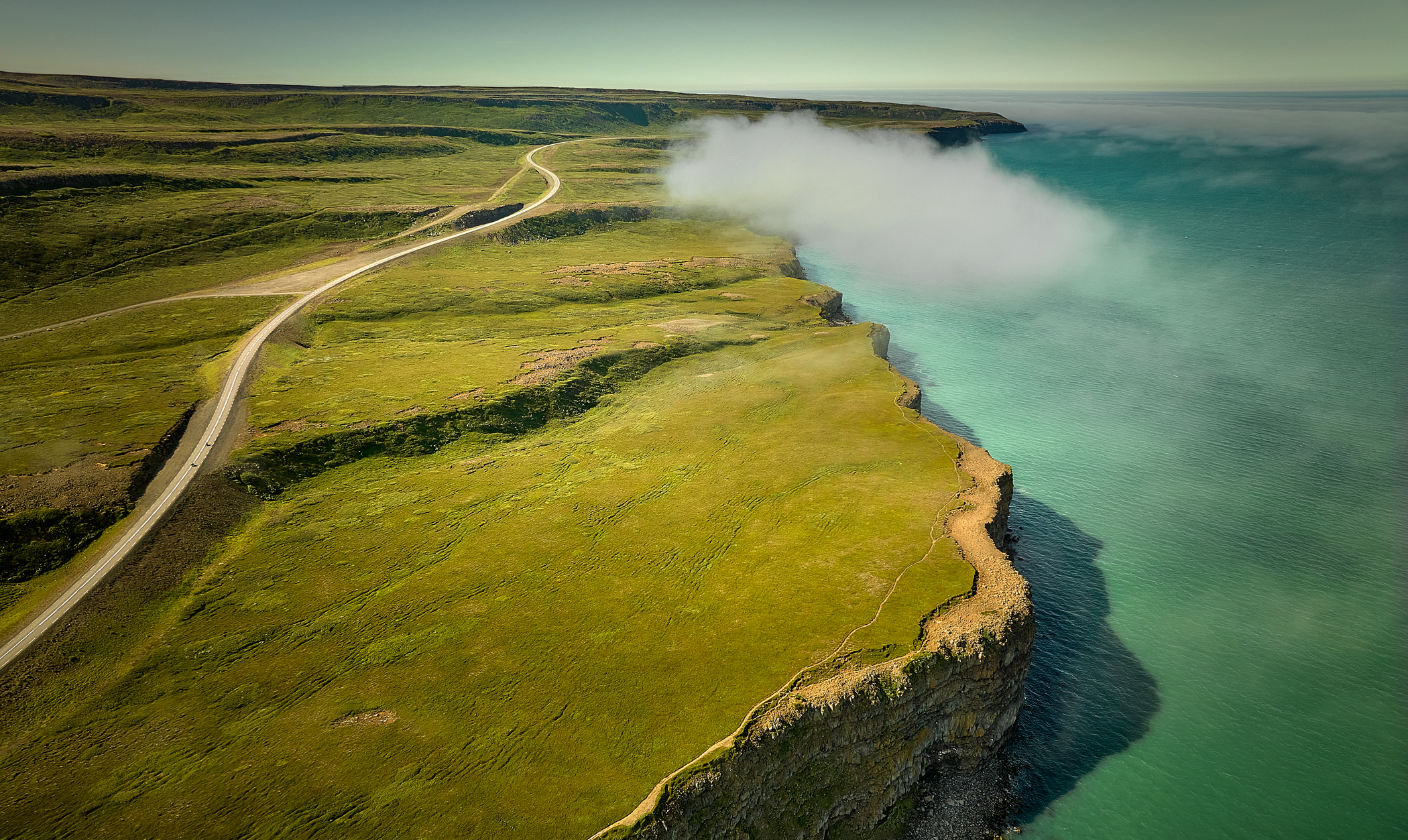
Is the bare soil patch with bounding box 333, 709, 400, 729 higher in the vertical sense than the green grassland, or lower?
lower

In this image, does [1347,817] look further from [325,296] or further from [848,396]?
[325,296]

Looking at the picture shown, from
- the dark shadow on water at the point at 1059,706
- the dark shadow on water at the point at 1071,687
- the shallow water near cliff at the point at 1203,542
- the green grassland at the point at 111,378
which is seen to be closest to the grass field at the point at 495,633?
the dark shadow on water at the point at 1059,706

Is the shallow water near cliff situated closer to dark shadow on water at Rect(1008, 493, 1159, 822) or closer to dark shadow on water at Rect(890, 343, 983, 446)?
dark shadow on water at Rect(1008, 493, 1159, 822)

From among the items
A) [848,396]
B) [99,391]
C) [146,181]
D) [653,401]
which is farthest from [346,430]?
[146,181]

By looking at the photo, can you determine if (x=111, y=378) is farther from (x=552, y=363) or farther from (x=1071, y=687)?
(x=1071, y=687)

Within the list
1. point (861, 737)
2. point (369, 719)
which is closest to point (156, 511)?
point (369, 719)

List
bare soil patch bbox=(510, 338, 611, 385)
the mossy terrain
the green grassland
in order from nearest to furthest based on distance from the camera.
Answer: the mossy terrain → the green grassland → bare soil patch bbox=(510, 338, 611, 385)

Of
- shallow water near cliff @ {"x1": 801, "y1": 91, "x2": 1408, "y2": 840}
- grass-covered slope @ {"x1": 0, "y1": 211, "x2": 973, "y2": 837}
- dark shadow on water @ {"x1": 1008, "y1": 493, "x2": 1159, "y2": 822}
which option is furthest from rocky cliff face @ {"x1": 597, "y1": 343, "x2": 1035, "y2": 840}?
shallow water near cliff @ {"x1": 801, "y1": 91, "x2": 1408, "y2": 840}

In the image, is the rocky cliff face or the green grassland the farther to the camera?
the green grassland
